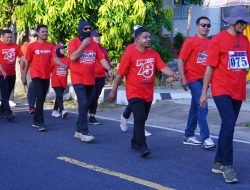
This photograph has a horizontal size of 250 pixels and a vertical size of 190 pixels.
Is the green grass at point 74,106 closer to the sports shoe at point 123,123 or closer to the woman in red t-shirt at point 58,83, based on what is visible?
the woman in red t-shirt at point 58,83

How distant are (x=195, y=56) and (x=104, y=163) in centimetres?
213

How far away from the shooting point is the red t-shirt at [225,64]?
6480mm

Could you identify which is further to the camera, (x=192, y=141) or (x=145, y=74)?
(x=192, y=141)

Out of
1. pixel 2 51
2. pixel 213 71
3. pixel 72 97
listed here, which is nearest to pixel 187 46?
pixel 213 71

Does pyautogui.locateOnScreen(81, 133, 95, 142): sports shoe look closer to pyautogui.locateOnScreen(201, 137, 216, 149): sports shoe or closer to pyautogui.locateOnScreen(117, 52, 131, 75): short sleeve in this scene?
pyautogui.locateOnScreen(117, 52, 131, 75): short sleeve

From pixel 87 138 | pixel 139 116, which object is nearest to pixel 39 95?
pixel 87 138

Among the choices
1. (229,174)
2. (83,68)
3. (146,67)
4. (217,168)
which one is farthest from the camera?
(83,68)

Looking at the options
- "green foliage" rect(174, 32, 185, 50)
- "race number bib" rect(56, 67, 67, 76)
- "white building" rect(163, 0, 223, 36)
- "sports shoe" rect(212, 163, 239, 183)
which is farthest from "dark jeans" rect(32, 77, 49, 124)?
"white building" rect(163, 0, 223, 36)

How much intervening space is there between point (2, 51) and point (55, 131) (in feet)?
6.98

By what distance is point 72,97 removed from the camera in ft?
48.2

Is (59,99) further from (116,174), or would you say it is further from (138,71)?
(116,174)

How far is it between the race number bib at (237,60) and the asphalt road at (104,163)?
1.30 metres

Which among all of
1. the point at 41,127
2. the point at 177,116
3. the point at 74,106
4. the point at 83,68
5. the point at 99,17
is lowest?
the point at 74,106

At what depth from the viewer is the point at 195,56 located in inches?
329
